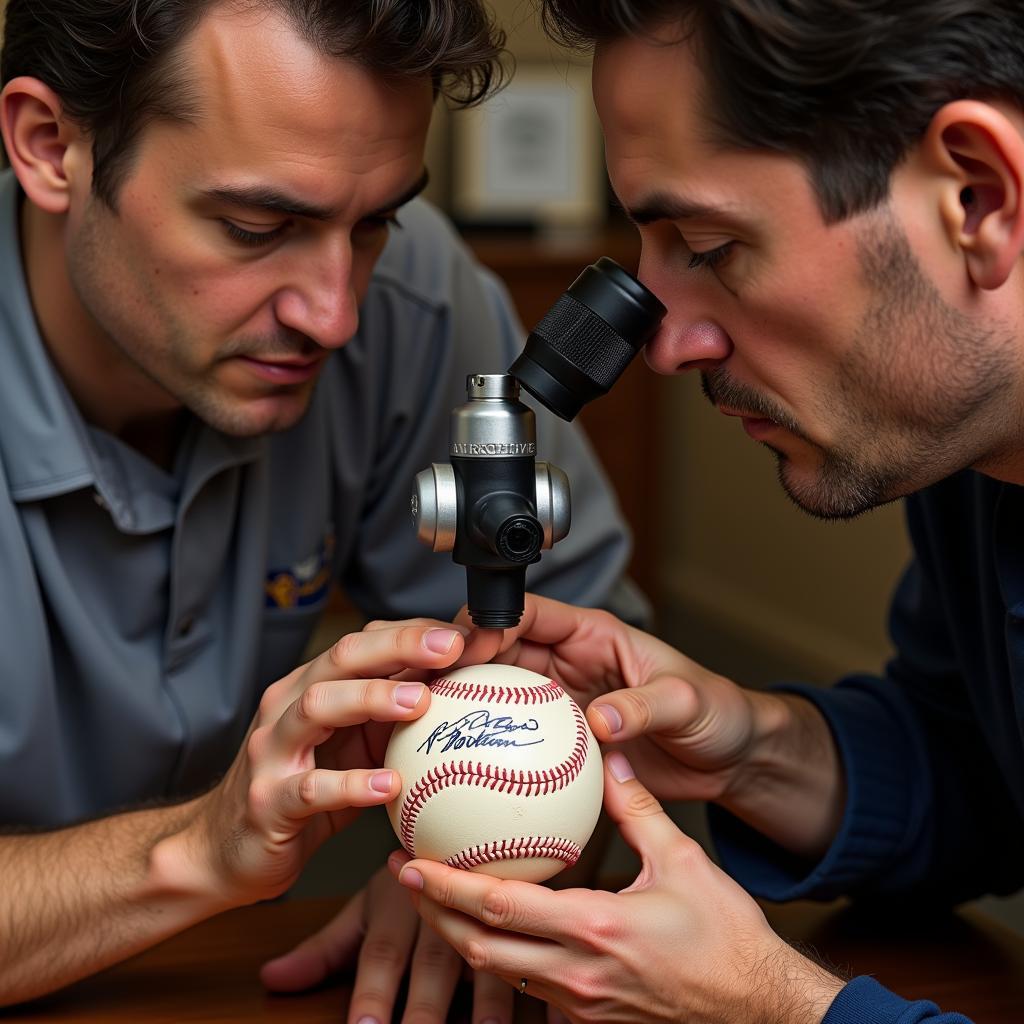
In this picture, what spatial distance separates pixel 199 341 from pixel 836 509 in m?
0.74

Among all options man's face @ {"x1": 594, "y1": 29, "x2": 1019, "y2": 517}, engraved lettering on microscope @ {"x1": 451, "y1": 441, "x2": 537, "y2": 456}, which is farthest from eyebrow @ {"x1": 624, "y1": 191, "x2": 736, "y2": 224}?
engraved lettering on microscope @ {"x1": 451, "y1": 441, "x2": 537, "y2": 456}

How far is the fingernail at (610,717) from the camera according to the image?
1344 millimetres

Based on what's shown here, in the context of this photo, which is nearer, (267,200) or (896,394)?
(896,394)

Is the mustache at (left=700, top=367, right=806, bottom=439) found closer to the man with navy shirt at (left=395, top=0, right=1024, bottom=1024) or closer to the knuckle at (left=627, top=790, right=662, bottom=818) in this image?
the man with navy shirt at (left=395, top=0, right=1024, bottom=1024)

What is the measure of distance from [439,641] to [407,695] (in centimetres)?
6

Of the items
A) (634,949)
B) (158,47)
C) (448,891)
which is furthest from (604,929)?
(158,47)

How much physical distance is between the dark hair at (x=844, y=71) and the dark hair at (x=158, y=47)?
340 mm

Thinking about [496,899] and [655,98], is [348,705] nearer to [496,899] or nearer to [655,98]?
[496,899]

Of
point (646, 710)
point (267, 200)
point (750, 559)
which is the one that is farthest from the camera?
point (750, 559)

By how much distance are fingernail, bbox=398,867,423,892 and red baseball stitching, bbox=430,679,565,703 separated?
6.3 inches

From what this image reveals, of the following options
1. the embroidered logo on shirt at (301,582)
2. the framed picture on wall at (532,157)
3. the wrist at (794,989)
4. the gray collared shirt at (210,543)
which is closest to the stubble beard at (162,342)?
the gray collared shirt at (210,543)

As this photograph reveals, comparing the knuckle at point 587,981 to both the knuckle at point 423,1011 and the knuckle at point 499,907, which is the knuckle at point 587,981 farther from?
the knuckle at point 423,1011

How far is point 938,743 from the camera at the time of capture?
1707 mm
